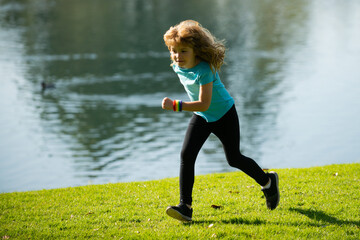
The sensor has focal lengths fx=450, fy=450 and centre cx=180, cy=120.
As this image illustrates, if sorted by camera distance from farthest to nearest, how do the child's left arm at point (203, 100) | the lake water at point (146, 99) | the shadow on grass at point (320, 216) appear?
1. the lake water at point (146, 99)
2. the shadow on grass at point (320, 216)
3. the child's left arm at point (203, 100)

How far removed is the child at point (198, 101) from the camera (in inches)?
187

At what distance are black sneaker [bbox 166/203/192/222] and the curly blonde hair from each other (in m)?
1.56

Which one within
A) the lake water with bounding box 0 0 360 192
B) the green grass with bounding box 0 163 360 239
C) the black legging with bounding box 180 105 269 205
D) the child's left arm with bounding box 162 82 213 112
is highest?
the child's left arm with bounding box 162 82 213 112

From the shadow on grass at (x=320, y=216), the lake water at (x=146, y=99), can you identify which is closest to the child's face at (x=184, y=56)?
the shadow on grass at (x=320, y=216)

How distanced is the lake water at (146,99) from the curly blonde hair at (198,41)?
12377 millimetres

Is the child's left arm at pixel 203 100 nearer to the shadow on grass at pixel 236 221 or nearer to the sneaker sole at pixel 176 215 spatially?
the sneaker sole at pixel 176 215

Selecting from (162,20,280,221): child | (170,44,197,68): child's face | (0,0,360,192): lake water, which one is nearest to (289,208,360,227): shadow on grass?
(162,20,280,221): child

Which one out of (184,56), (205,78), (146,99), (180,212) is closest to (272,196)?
(180,212)

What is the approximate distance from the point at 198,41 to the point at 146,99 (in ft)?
78.9

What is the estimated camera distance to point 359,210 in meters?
5.31

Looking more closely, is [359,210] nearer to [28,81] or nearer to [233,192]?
[233,192]

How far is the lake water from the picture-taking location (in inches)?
774

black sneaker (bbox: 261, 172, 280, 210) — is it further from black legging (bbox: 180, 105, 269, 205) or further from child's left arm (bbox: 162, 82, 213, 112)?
child's left arm (bbox: 162, 82, 213, 112)

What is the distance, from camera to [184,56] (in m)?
4.81
